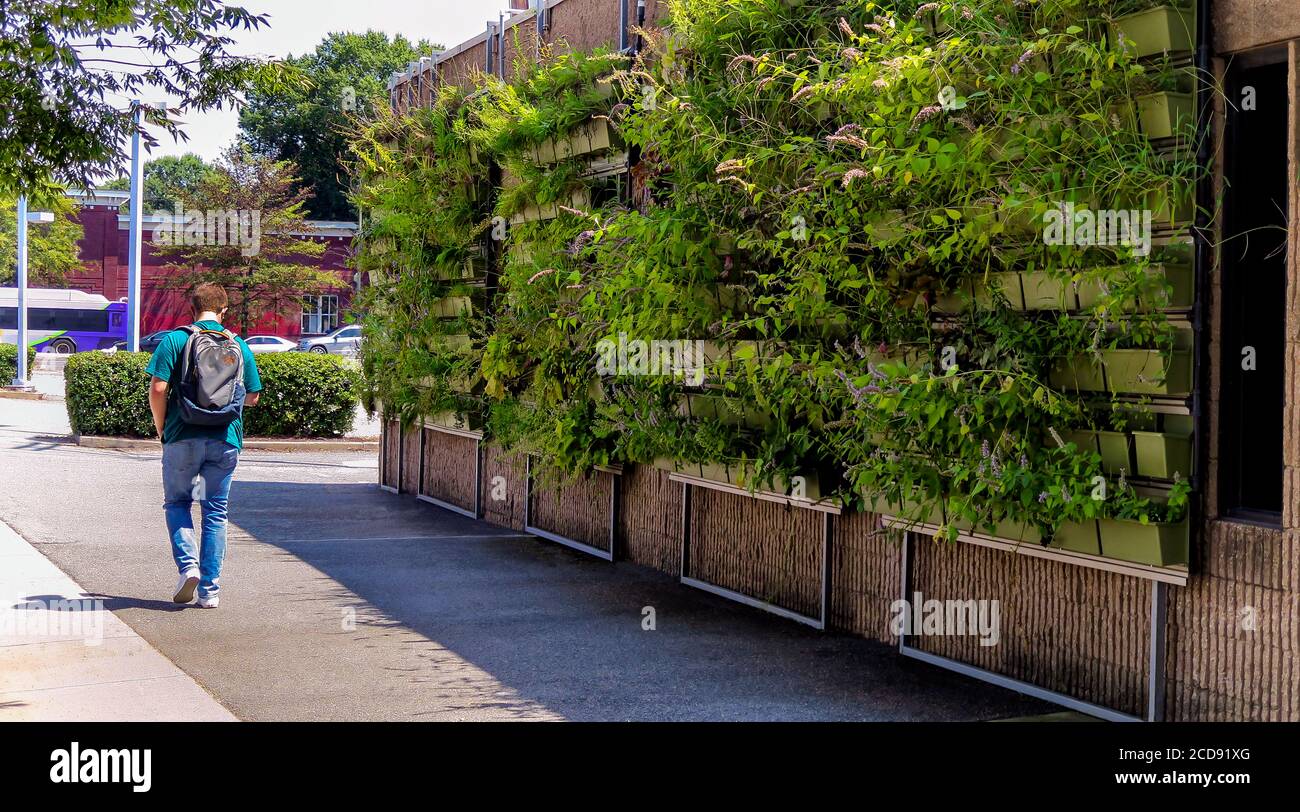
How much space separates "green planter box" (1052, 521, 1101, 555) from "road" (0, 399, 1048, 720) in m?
0.81

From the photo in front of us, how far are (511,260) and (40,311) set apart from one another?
54.7 m

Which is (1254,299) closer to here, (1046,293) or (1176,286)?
(1176,286)

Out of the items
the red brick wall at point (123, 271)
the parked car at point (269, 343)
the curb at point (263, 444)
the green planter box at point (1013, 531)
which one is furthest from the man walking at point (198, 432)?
the red brick wall at point (123, 271)

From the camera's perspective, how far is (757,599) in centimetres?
806

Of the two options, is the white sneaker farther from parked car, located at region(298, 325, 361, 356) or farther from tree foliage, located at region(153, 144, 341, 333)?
parked car, located at region(298, 325, 361, 356)

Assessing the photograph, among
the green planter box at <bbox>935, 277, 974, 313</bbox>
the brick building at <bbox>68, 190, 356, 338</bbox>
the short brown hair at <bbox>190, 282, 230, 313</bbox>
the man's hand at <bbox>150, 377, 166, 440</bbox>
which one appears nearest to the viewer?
the green planter box at <bbox>935, 277, 974, 313</bbox>

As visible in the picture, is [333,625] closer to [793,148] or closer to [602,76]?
[793,148]

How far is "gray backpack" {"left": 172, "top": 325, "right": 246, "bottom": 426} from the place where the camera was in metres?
7.76

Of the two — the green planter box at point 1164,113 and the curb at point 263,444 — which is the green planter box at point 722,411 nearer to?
the green planter box at point 1164,113

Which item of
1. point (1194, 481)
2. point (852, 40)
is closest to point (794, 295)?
point (852, 40)

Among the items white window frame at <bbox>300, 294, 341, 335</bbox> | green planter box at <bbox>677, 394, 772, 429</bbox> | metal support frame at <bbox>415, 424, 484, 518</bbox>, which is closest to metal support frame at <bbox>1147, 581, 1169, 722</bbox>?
green planter box at <bbox>677, 394, 772, 429</bbox>

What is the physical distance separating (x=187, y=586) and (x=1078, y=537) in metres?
5.16

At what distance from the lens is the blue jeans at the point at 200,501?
25.6 ft

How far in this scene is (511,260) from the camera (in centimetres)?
1013
